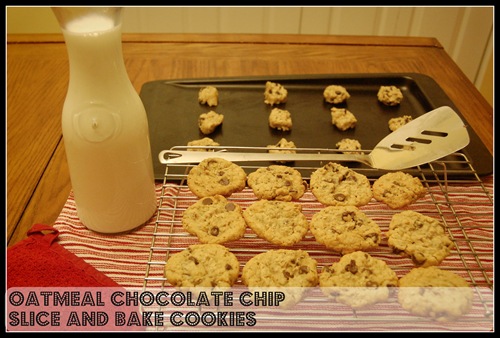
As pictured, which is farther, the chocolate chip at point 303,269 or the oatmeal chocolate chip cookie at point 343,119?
the oatmeal chocolate chip cookie at point 343,119

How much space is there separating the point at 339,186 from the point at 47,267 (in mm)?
614

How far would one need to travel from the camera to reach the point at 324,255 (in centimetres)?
93

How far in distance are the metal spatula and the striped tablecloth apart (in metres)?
0.08

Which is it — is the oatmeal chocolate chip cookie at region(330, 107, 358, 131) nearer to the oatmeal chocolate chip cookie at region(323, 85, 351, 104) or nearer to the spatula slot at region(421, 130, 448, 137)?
the oatmeal chocolate chip cookie at region(323, 85, 351, 104)

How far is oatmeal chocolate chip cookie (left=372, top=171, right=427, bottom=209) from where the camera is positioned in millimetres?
1012

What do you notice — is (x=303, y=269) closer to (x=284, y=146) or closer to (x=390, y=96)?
(x=284, y=146)

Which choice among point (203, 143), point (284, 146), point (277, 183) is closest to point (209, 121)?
point (203, 143)

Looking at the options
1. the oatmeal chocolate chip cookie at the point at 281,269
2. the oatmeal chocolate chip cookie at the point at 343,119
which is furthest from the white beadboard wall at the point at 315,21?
the oatmeal chocolate chip cookie at the point at 281,269

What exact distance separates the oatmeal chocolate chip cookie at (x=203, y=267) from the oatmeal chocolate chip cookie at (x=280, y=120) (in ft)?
1.69

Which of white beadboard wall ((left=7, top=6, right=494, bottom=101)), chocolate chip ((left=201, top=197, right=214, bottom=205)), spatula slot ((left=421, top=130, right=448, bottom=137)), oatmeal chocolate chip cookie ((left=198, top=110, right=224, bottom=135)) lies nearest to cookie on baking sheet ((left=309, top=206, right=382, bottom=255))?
chocolate chip ((left=201, top=197, right=214, bottom=205))

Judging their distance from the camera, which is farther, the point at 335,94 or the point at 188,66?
the point at 188,66

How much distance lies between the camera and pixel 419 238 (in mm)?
903

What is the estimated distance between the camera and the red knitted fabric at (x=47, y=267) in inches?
34.2

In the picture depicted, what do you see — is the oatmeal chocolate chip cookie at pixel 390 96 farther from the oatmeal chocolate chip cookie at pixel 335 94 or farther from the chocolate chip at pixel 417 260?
the chocolate chip at pixel 417 260
